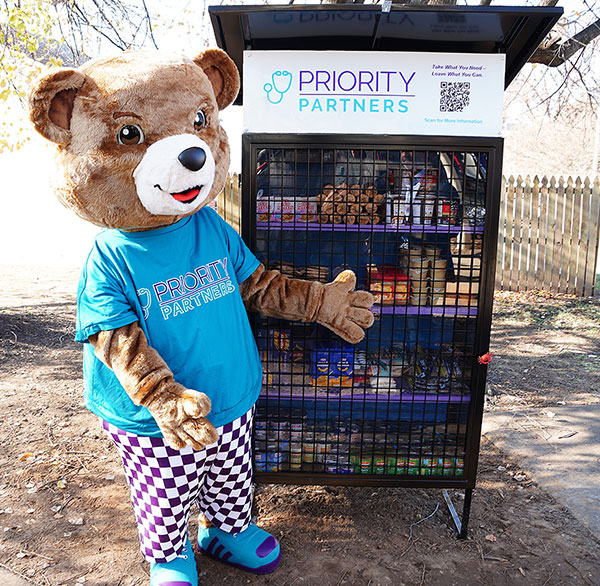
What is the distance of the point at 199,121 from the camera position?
7.38 ft

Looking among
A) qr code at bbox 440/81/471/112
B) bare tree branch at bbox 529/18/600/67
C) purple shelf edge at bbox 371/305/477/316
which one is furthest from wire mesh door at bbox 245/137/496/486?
bare tree branch at bbox 529/18/600/67

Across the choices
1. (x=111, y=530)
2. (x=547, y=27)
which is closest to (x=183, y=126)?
(x=547, y=27)

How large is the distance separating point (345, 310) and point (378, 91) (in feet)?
3.23

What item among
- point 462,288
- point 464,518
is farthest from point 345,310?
point 464,518

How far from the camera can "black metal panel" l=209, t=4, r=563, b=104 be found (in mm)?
2309

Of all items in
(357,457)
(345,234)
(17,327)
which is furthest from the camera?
(17,327)

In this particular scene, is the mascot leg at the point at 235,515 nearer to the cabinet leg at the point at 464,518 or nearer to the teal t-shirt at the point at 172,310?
the teal t-shirt at the point at 172,310

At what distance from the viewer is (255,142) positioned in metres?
2.55

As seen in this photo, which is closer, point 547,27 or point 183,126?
point 183,126

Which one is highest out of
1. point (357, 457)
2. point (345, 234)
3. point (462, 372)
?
point (345, 234)

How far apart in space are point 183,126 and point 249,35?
2.22 ft

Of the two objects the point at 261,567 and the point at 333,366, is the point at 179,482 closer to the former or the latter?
the point at 261,567

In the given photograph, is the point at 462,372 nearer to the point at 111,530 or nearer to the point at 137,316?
the point at 137,316

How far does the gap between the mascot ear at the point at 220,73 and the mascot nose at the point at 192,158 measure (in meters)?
0.49
